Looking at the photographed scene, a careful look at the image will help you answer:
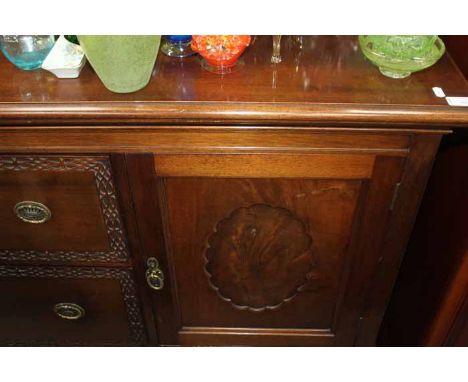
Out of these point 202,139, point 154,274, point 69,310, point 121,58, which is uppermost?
point 121,58

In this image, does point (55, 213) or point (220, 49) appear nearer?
point (220, 49)

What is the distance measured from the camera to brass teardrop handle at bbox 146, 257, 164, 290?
83 cm

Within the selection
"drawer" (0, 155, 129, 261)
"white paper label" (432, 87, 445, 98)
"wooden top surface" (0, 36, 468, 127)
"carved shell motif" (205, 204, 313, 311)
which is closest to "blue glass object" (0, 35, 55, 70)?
"wooden top surface" (0, 36, 468, 127)

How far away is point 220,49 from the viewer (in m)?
0.66

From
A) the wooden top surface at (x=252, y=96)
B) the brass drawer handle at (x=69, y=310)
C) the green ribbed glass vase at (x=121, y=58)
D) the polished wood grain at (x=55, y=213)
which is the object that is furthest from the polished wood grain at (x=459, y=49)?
the brass drawer handle at (x=69, y=310)

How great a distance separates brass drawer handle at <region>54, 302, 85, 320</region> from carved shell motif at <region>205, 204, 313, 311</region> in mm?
244

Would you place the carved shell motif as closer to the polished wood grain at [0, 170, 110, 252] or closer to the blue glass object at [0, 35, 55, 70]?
the polished wood grain at [0, 170, 110, 252]

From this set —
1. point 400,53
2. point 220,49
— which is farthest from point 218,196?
point 400,53

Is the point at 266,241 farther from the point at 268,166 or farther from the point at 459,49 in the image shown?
the point at 459,49

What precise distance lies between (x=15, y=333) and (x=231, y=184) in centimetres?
54

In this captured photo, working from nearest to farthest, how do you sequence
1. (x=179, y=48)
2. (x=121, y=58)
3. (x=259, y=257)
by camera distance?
(x=121, y=58), (x=179, y=48), (x=259, y=257)

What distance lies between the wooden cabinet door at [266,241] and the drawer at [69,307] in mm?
64

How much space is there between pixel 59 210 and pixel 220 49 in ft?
1.10

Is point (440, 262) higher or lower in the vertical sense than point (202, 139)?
lower
